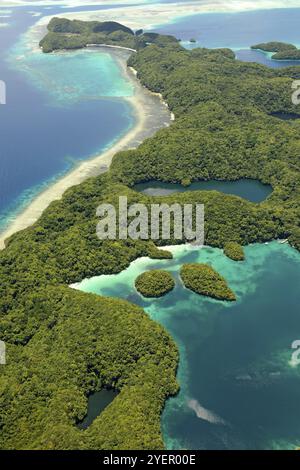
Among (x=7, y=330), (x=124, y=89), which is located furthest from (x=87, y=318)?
(x=124, y=89)

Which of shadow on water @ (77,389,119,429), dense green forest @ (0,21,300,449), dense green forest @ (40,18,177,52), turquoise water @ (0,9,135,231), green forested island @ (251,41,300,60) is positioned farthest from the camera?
dense green forest @ (40,18,177,52)

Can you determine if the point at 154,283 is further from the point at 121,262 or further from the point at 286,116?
the point at 286,116

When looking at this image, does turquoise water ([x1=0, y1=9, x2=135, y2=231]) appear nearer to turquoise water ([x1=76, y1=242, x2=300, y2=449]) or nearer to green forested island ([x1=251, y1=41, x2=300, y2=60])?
turquoise water ([x1=76, y1=242, x2=300, y2=449])

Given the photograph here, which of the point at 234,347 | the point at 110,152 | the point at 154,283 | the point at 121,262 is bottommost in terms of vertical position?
the point at 234,347

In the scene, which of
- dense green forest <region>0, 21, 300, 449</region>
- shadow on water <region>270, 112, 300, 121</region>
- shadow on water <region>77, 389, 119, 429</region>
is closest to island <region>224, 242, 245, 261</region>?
dense green forest <region>0, 21, 300, 449</region>

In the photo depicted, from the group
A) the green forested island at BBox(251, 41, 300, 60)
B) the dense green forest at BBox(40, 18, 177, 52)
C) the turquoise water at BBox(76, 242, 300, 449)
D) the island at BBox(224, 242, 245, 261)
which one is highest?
the dense green forest at BBox(40, 18, 177, 52)

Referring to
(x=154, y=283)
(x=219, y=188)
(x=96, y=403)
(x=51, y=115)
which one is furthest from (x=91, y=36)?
(x=96, y=403)

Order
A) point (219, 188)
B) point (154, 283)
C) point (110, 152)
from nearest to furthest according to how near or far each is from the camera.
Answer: point (154, 283), point (219, 188), point (110, 152)

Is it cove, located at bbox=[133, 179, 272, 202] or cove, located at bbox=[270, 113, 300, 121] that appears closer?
cove, located at bbox=[133, 179, 272, 202]

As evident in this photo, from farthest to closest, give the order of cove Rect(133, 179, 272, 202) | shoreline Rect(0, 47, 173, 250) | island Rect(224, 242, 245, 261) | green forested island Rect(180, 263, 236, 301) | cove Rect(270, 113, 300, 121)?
cove Rect(270, 113, 300, 121)
cove Rect(133, 179, 272, 202)
shoreline Rect(0, 47, 173, 250)
island Rect(224, 242, 245, 261)
green forested island Rect(180, 263, 236, 301)
